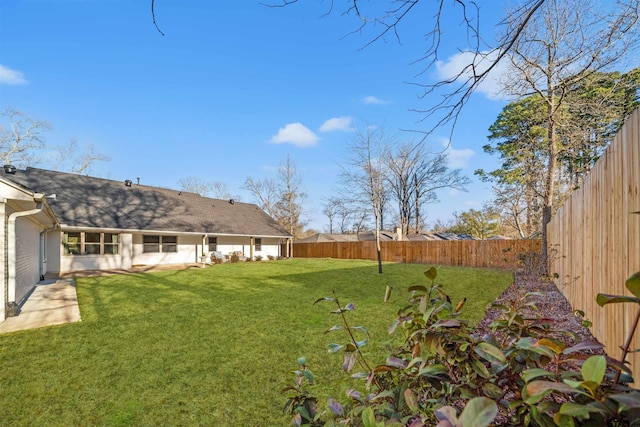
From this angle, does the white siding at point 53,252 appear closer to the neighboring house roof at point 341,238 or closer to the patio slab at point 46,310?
the patio slab at point 46,310

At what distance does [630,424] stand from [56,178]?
20.6 meters

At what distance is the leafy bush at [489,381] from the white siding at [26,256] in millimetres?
9033

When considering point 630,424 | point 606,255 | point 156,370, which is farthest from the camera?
point 156,370

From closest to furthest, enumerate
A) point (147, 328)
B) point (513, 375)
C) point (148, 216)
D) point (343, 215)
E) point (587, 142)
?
point (513, 375) → point (147, 328) → point (587, 142) → point (148, 216) → point (343, 215)

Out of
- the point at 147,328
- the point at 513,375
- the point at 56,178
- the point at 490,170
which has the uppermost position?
the point at 490,170

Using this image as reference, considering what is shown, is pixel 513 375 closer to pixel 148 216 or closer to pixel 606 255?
pixel 606 255

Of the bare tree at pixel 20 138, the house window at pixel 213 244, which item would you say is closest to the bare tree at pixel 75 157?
the bare tree at pixel 20 138

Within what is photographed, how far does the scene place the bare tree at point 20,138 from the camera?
2111 centimetres

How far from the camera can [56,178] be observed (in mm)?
15742

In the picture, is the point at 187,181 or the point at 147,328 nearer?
the point at 147,328

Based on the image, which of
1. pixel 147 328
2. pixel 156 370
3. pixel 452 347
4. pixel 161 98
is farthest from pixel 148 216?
pixel 452 347

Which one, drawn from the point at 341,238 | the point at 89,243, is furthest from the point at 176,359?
the point at 341,238

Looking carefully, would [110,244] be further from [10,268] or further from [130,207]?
[10,268]

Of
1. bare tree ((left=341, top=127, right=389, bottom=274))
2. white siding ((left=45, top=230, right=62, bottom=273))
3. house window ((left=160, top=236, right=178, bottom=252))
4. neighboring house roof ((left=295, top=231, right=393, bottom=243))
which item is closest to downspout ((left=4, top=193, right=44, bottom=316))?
white siding ((left=45, top=230, right=62, bottom=273))
